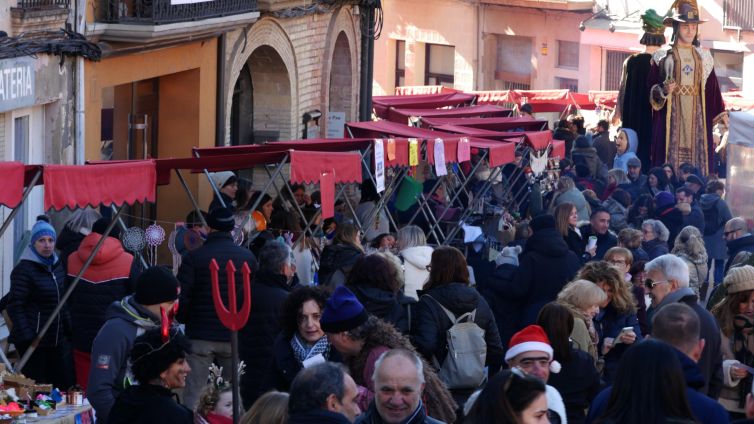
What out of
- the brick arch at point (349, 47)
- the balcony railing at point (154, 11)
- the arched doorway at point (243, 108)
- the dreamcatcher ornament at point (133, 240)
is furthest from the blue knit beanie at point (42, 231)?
the brick arch at point (349, 47)

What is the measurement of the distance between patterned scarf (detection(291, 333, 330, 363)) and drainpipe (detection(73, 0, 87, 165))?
707cm

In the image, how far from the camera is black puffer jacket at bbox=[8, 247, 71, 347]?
1030cm

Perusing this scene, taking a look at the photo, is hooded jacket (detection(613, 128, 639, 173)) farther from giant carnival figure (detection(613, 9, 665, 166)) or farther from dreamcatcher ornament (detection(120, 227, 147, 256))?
dreamcatcher ornament (detection(120, 227, 147, 256))

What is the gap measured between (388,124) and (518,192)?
2833 mm

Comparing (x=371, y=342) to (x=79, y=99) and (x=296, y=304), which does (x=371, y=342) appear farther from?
(x=79, y=99)

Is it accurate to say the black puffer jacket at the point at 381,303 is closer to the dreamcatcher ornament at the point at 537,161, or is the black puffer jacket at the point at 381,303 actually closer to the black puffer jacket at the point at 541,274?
the black puffer jacket at the point at 541,274

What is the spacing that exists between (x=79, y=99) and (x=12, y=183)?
576 cm

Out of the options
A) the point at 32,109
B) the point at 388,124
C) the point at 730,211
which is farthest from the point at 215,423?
the point at 730,211

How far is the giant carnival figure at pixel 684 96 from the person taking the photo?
24.6 metres

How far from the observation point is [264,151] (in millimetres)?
12250

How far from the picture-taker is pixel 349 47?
83.4 feet

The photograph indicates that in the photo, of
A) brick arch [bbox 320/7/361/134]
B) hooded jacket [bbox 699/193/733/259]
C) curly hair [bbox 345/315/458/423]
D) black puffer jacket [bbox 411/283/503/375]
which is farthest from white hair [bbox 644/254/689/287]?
brick arch [bbox 320/7/361/134]

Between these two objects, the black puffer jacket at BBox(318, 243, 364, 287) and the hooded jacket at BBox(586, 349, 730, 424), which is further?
the black puffer jacket at BBox(318, 243, 364, 287)

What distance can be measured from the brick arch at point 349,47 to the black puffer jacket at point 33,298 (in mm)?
13554
